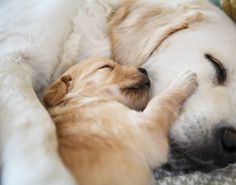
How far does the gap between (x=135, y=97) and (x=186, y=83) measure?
0.14 metres

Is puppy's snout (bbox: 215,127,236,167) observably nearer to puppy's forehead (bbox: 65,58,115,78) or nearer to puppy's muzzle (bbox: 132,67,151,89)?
puppy's muzzle (bbox: 132,67,151,89)

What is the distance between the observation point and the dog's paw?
1107 mm

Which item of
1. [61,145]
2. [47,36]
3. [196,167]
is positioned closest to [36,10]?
[47,36]

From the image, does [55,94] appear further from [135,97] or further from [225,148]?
[225,148]

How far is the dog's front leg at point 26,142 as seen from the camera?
821 mm

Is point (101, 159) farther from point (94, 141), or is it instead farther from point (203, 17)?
point (203, 17)

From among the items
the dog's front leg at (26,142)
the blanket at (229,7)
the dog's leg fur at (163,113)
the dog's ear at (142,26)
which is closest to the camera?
the dog's front leg at (26,142)

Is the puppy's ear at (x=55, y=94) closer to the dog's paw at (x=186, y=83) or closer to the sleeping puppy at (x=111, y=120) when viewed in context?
the sleeping puppy at (x=111, y=120)

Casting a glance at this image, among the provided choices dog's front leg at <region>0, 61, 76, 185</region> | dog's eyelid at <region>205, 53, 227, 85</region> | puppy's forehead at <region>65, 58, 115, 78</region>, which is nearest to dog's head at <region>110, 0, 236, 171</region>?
dog's eyelid at <region>205, 53, 227, 85</region>

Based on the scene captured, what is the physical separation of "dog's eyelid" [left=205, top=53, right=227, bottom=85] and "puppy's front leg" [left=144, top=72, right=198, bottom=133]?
0.10 metres

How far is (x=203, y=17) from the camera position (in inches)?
55.1

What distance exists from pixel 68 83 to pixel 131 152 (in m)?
0.36

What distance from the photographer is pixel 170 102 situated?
1054 mm

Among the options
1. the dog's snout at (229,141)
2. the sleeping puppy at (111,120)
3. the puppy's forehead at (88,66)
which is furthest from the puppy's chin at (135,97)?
the dog's snout at (229,141)
